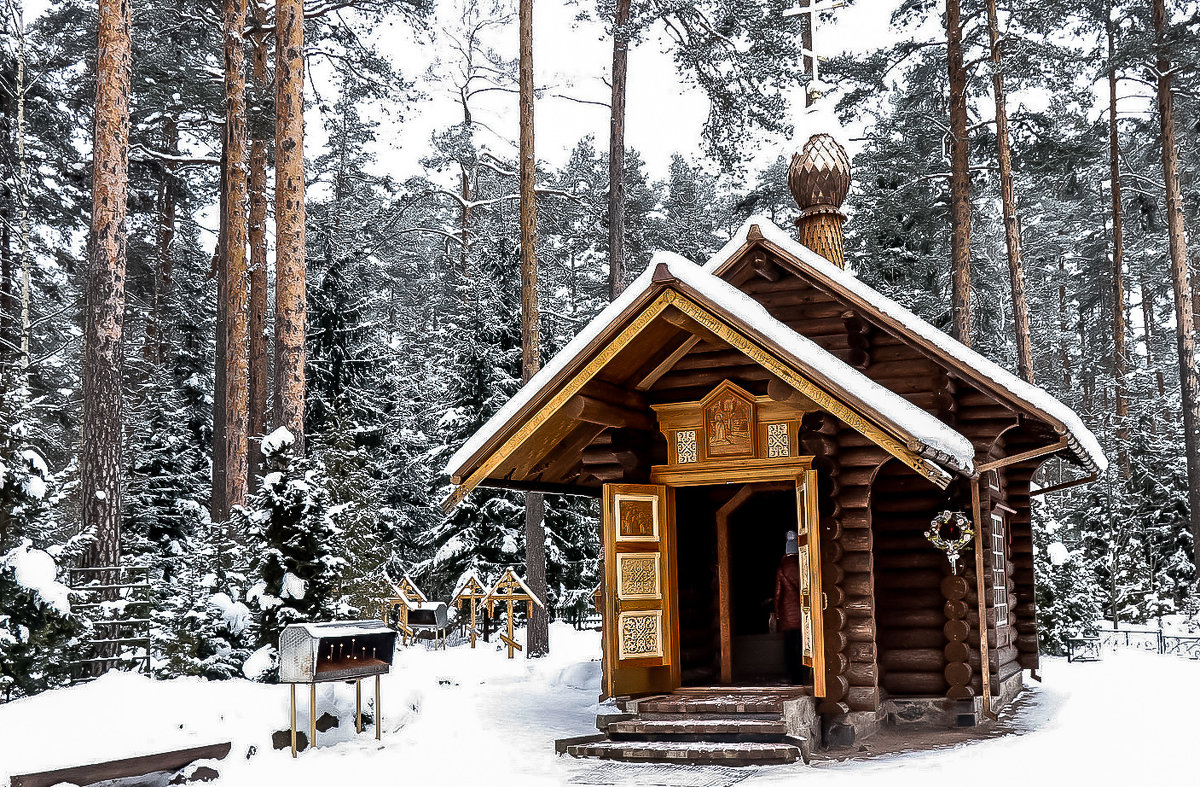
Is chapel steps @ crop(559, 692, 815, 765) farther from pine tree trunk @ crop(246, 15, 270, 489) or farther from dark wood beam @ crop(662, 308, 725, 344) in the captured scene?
pine tree trunk @ crop(246, 15, 270, 489)

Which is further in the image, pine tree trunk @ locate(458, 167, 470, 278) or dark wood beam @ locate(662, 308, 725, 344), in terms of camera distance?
pine tree trunk @ locate(458, 167, 470, 278)

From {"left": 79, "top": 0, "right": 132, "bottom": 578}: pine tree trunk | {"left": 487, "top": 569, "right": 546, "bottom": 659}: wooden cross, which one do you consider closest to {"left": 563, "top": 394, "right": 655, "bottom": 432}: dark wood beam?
{"left": 79, "top": 0, "right": 132, "bottom": 578}: pine tree trunk

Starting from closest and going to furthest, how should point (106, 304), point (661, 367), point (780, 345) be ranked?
1. point (780, 345)
2. point (661, 367)
3. point (106, 304)

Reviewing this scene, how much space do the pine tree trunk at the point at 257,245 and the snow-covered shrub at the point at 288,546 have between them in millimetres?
7273

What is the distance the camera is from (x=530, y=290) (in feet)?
61.4

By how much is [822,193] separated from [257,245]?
507 inches

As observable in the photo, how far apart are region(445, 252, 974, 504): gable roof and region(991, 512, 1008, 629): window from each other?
274 centimetres

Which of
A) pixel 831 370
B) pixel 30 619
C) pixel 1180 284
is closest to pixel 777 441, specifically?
pixel 831 370

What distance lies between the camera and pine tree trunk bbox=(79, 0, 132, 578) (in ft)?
43.1

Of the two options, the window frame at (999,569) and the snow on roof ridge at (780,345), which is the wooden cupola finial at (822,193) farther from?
the snow on roof ridge at (780,345)

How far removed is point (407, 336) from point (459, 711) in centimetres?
2920

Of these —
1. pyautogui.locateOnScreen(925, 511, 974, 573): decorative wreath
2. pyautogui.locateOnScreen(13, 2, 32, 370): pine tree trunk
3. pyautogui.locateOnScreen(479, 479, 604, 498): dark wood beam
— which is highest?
pyautogui.locateOnScreen(13, 2, 32, 370): pine tree trunk

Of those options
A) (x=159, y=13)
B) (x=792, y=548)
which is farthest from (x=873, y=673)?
(x=159, y=13)

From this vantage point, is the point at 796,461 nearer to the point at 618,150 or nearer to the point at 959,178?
the point at 618,150
